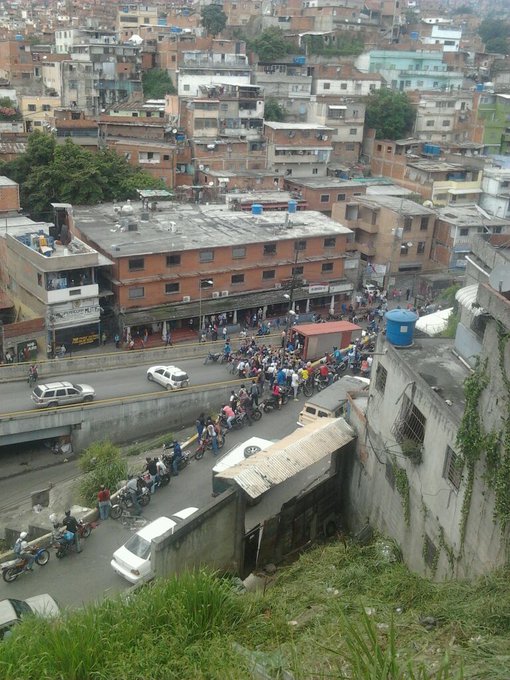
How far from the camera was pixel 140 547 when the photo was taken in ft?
49.7

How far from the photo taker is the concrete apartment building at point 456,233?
4162 centimetres

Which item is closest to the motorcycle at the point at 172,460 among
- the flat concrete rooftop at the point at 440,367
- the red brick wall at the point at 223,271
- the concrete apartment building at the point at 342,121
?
the flat concrete rooftop at the point at 440,367

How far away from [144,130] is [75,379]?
1207 inches

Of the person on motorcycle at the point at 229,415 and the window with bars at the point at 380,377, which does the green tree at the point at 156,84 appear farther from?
the window with bars at the point at 380,377

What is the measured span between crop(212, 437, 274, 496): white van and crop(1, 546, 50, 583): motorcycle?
4794mm

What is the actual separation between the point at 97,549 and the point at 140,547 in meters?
2.03

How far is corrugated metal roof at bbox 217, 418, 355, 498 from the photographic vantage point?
559 inches

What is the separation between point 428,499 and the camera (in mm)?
13094

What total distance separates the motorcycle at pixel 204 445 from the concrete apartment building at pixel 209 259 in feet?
37.4

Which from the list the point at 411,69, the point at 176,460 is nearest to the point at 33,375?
the point at 176,460

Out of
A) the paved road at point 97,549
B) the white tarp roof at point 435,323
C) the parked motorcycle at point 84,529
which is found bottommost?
the paved road at point 97,549

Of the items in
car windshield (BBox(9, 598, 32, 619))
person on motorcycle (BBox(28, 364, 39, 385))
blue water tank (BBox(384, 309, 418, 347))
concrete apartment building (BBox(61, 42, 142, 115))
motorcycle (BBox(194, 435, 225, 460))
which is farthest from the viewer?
concrete apartment building (BBox(61, 42, 142, 115))

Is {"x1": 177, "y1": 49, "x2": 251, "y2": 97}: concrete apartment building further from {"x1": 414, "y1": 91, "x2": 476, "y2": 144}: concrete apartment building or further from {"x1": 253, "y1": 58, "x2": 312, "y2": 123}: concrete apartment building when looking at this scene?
{"x1": 414, "y1": 91, "x2": 476, "y2": 144}: concrete apartment building

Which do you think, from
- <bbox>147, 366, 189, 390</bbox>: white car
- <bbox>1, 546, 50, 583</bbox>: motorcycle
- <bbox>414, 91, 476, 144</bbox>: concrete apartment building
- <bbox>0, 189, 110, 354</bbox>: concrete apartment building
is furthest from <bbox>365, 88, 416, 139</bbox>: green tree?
<bbox>1, 546, 50, 583</bbox>: motorcycle
